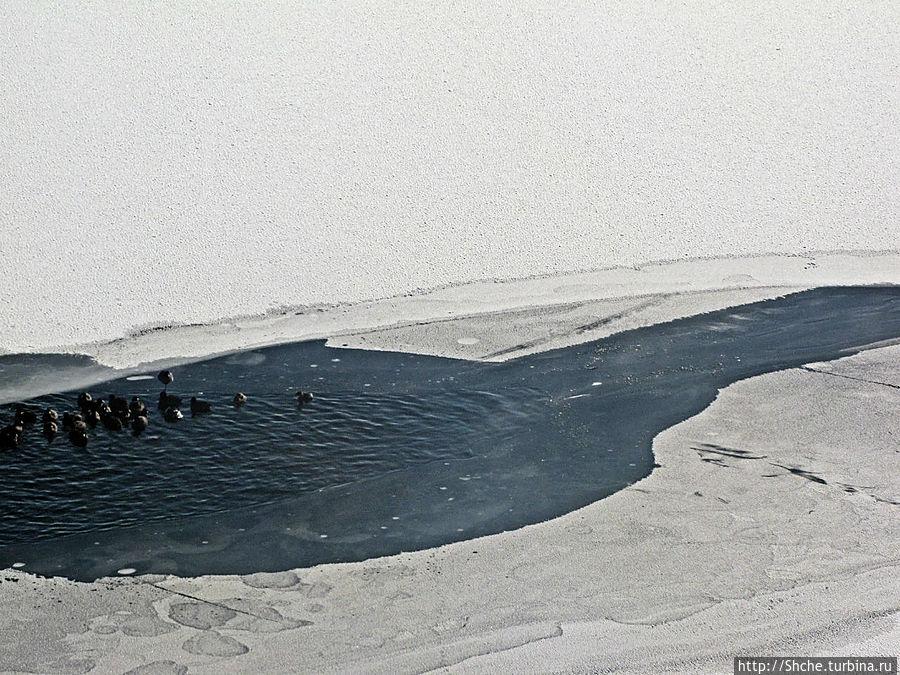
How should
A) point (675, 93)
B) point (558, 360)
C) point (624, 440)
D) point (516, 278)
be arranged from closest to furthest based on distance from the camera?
point (624, 440)
point (558, 360)
point (516, 278)
point (675, 93)

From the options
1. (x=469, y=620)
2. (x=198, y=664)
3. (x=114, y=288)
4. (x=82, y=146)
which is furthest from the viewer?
(x=82, y=146)

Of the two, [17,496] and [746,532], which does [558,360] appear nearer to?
[746,532]

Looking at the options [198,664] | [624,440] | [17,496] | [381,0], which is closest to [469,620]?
[198,664]

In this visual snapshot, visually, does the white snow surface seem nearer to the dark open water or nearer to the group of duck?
the group of duck

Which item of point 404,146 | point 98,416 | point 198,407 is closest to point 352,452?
point 198,407

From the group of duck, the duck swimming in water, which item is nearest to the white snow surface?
→ the group of duck

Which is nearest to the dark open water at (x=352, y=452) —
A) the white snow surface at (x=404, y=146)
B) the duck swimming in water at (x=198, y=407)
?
the duck swimming in water at (x=198, y=407)

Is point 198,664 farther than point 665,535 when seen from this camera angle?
No
